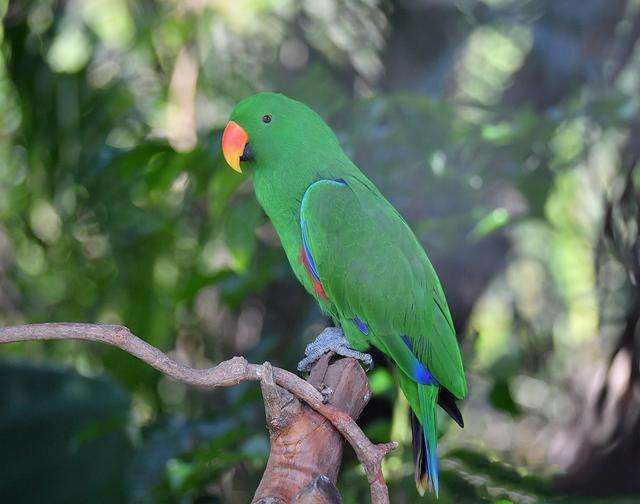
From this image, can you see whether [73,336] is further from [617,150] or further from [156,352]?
[617,150]

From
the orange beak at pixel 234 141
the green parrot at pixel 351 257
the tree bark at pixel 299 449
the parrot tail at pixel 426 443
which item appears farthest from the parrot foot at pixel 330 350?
the orange beak at pixel 234 141

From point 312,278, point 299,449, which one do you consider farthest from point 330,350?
point 299,449

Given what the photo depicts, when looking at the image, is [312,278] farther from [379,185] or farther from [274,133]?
[379,185]

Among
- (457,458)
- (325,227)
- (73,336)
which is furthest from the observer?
(457,458)

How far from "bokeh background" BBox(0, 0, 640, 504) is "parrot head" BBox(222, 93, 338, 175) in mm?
269

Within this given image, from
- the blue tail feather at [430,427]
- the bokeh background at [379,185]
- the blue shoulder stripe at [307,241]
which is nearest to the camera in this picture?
the blue tail feather at [430,427]

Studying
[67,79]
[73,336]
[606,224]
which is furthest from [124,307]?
[73,336]

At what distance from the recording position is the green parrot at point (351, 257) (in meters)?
1.25

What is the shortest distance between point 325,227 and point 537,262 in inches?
50.1

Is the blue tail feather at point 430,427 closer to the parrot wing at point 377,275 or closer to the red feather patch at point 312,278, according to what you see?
the parrot wing at point 377,275

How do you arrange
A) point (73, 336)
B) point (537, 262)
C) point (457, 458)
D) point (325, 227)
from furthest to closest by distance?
point (537, 262), point (457, 458), point (325, 227), point (73, 336)

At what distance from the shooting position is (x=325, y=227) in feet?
4.24

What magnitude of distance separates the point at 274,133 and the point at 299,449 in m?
0.58

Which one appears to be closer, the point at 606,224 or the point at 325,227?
the point at 325,227
